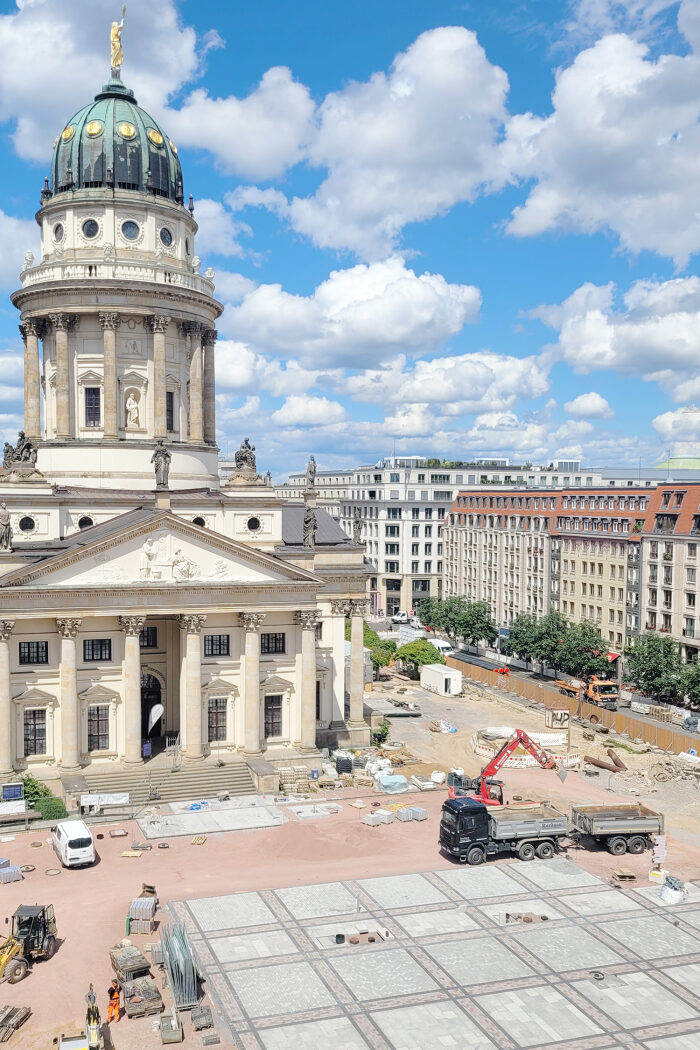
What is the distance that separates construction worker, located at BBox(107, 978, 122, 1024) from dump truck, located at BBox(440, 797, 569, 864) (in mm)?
17986

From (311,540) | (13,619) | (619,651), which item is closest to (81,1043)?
(13,619)

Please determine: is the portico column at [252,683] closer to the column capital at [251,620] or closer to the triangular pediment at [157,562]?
the column capital at [251,620]

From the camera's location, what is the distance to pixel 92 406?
69062 mm

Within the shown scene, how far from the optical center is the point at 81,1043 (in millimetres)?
28266

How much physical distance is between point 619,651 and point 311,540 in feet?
165

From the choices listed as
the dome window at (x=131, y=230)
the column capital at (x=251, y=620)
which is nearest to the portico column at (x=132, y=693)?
the column capital at (x=251, y=620)

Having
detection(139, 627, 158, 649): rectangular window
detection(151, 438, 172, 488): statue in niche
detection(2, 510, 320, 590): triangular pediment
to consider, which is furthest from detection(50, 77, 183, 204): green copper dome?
detection(139, 627, 158, 649): rectangular window

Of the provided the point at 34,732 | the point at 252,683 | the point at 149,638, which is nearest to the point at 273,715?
the point at 252,683

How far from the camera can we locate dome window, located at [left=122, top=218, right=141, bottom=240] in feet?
230

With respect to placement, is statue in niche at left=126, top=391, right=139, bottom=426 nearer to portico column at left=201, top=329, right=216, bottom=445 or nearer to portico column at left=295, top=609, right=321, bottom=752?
portico column at left=201, top=329, right=216, bottom=445

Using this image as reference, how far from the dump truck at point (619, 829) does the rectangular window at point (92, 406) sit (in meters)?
42.8

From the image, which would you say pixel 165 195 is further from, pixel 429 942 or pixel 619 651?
pixel 619 651

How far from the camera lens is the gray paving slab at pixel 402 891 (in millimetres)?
40688

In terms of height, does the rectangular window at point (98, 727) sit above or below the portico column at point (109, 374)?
below
